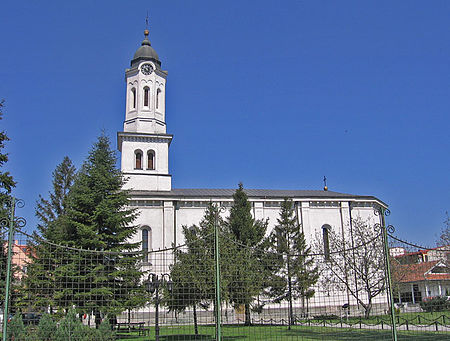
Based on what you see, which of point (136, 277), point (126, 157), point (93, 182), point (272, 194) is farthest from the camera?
point (272, 194)

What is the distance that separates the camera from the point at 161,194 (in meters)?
36.0

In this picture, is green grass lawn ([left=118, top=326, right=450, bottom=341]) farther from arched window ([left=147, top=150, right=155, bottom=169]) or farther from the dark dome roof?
the dark dome roof

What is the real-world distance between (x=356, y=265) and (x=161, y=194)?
16.1 meters

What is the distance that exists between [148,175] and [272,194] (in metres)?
11.6

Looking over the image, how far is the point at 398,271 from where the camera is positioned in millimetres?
29047

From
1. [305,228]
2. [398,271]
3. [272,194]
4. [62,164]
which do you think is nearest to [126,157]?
[62,164]

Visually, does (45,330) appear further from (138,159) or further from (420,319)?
(138,159)

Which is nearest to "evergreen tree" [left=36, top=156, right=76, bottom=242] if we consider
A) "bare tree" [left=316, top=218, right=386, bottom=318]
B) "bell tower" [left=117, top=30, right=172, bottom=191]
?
"bell tower" [left=117, top=30, right=172, bottom=191]

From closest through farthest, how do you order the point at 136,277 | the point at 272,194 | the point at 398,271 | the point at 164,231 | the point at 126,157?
the point at 136,277, the point at 398,271, the point at 164,231, the point at 126,157, the point at 272,194

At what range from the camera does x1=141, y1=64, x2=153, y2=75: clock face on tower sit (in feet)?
128

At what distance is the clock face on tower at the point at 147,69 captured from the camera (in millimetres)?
39091

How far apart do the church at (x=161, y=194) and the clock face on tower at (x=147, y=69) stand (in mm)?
89

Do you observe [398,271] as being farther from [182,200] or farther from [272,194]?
[182,200]

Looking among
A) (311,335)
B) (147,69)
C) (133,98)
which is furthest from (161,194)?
(311,335)
